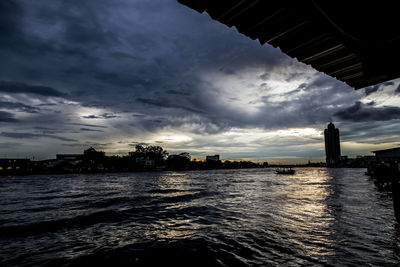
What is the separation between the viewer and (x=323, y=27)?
8.94 feet

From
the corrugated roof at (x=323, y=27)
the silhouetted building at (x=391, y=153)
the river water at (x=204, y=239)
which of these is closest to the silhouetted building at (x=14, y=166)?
the river water at (x=204, y=239)

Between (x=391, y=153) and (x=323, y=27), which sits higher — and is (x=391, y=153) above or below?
above

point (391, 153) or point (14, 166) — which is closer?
point (391, 153)

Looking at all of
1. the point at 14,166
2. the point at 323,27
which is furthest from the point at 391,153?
the point at 14,166

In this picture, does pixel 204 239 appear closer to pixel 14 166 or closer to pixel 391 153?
→ pixel 391 153

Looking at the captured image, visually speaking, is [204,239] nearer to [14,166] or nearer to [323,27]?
[323,27]

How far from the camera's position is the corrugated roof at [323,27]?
2543 millimetres

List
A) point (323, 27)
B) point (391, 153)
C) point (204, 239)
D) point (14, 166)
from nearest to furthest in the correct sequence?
point (323, 27)
point (204, 239)
point (391, 153)
point (14, 166)

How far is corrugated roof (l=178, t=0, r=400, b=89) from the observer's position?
254 centimetres

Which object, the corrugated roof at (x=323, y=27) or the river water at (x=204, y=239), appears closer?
the corrugated roof at (x=323, y=27)

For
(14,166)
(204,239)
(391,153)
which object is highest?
(391,153)

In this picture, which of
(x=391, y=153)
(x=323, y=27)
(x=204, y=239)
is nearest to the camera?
(x=323, y=27)

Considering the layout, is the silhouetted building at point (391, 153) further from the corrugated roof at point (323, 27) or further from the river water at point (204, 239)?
the corrugated roof at point (323, 27)

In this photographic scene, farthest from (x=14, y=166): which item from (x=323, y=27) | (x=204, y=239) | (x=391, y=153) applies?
(x=391, y=153)
